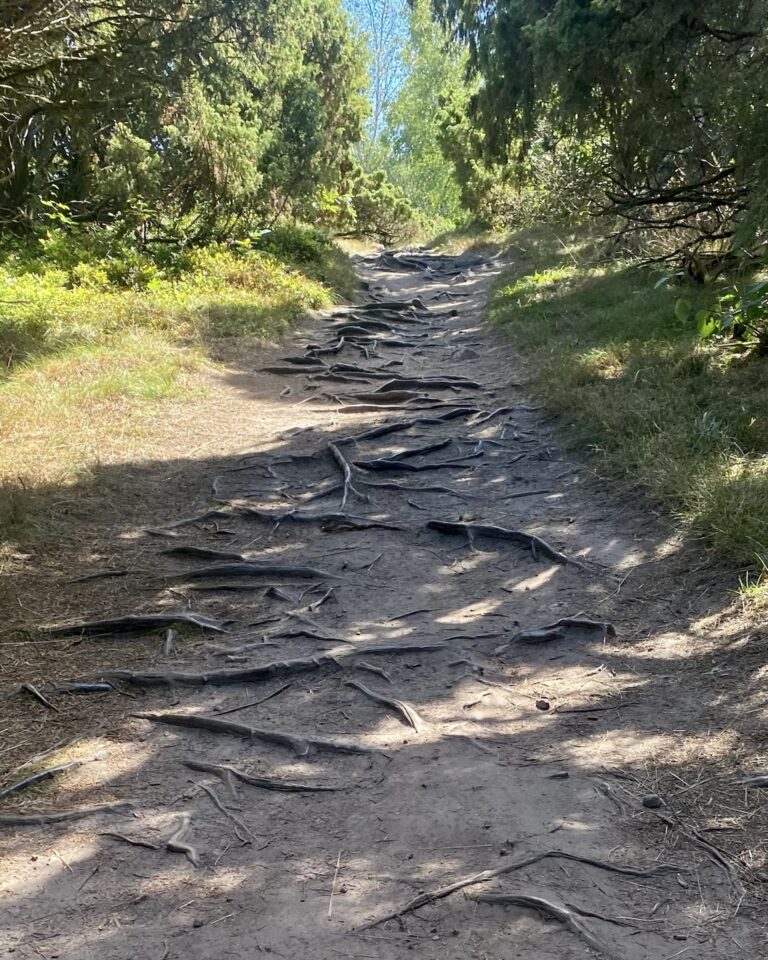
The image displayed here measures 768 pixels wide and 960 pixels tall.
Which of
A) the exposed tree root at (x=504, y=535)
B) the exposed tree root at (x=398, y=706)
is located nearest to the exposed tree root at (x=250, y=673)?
the exposed tree root at (x=398, y=706)

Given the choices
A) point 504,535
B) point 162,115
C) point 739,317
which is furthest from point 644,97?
point 162,115

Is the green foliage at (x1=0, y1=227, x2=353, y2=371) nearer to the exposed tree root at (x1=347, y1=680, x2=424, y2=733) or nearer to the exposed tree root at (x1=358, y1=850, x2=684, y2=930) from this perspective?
the exposed tree root at (x1=347, y1=680, x2=424, y2=733)

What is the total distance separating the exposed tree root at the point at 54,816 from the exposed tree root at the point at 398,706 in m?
1.23

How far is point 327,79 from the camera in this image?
76.3 ft

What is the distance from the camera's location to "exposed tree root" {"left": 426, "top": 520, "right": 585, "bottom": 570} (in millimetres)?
5551

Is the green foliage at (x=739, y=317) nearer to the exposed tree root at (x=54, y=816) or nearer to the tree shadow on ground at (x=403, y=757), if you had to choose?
the tree shadow on ground at (x=403, y=757)

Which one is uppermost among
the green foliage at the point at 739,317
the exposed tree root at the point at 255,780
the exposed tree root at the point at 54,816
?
the green foliage at the point at 739,317

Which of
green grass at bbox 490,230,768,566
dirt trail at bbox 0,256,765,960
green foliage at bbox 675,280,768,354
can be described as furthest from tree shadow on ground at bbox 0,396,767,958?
green foliage at bbox 675,280,768,354

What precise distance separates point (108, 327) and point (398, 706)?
870 centimetres

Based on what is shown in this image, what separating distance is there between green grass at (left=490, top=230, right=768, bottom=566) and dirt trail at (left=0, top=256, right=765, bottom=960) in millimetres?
362

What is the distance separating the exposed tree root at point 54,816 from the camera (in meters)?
3.21

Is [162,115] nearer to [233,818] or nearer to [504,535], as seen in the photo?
[504,535]

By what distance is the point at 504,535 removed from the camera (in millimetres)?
5949

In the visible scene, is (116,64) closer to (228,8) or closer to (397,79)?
(228,8)
